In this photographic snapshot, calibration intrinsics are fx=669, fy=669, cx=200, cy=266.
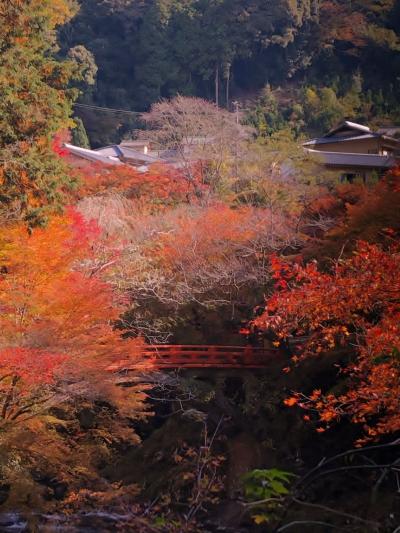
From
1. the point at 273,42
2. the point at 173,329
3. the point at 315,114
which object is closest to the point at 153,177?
the point at 173,329

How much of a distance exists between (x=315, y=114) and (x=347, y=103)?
2331mm

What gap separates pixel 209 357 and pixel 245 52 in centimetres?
3509

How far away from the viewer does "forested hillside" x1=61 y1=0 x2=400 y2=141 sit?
4575cm

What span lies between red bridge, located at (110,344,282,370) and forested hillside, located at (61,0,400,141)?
28716mm

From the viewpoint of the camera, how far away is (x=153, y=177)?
26828mm

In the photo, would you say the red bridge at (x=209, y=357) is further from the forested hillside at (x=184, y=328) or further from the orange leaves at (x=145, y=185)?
the orange leaves at (x=145, y=185)

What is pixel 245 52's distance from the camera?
46875mm

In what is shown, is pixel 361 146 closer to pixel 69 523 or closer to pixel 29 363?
pixel 69 523

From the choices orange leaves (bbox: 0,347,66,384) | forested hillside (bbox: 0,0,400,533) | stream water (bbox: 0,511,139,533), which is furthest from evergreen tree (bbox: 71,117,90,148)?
orange leaves (bbox: 0,347,66,384)

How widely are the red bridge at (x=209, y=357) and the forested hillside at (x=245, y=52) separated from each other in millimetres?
28716

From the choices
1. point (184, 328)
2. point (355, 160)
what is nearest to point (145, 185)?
point (355, 160)

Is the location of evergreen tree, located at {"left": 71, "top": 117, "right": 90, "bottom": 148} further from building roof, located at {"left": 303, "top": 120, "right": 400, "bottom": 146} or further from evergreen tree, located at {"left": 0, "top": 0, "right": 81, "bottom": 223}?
evergreen tree, located at {"left": 0, "top": 0, "right": 81, "bottom": 223}

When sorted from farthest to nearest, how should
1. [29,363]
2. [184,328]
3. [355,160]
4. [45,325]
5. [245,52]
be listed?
[245,52]
[355,160]
[184,328]
[45,325]
[29,363]

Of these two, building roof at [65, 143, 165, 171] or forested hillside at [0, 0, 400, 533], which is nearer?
forested hillside at [0, 0, 400, 533]
